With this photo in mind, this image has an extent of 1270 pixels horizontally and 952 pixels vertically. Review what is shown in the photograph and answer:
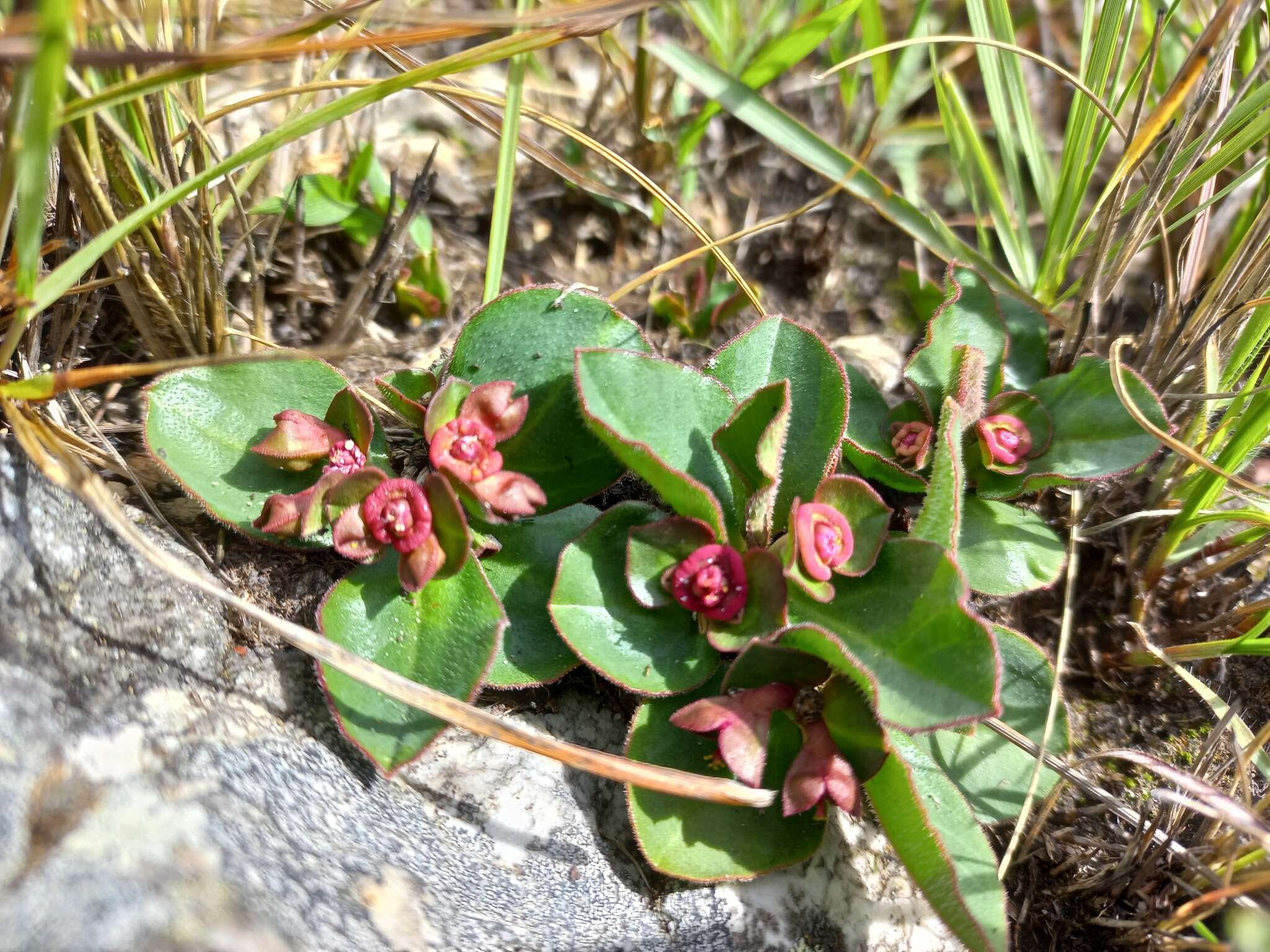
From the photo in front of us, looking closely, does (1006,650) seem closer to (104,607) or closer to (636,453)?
(636,453)

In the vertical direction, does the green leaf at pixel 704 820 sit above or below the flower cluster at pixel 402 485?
below

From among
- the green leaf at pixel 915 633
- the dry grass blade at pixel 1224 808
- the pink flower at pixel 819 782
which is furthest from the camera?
the pink flower at pixel 819 782

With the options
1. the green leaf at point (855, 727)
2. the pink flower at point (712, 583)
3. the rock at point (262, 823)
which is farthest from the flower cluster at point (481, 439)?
the green leaf at point (855, 727)

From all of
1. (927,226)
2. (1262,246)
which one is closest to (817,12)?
(927,226)

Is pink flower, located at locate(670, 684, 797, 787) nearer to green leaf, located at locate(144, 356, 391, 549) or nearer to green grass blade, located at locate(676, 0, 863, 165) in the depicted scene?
green leaf, located at locate(144, 356, 391, 549)

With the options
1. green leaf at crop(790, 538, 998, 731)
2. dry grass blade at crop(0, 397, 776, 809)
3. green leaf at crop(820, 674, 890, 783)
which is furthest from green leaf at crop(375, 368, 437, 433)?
green leaf at crop(820, 674, 890, 783)

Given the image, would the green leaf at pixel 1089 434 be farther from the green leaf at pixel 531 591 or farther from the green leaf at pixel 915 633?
the green leaf at pixel 531 591

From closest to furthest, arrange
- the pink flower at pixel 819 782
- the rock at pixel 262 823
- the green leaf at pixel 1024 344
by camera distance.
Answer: the rock at pixel 262 823 < the pink flower at pixel 819 782 < the green leaf at pixel 1024 344
